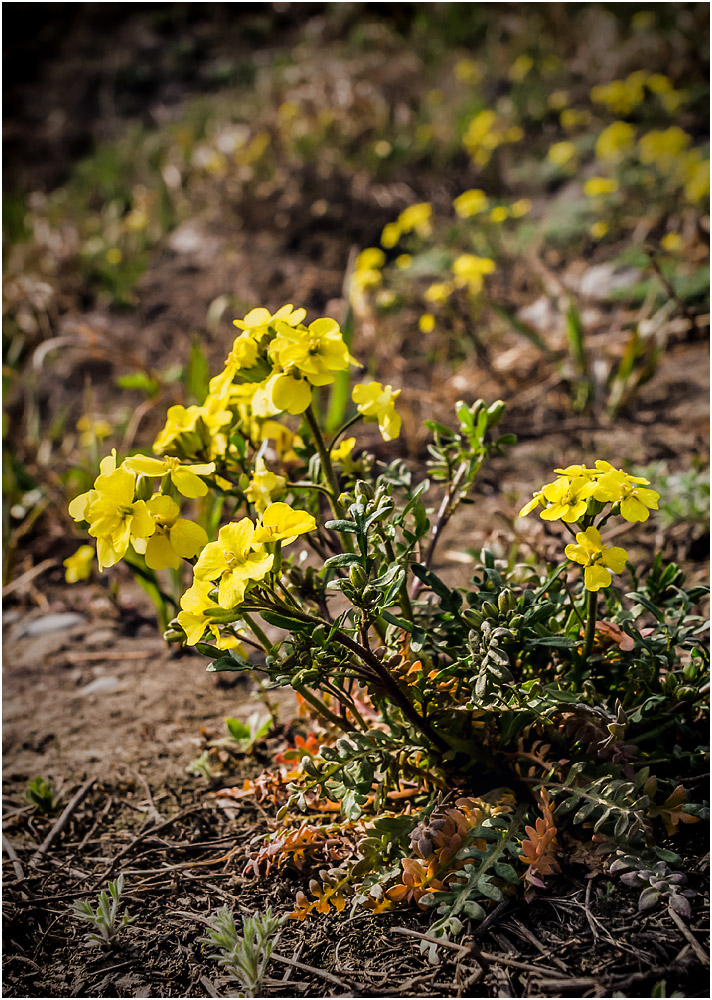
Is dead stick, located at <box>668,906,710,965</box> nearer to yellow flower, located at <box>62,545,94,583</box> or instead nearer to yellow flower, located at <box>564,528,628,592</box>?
yellow flower, located at <box>564,528,628,592</box>

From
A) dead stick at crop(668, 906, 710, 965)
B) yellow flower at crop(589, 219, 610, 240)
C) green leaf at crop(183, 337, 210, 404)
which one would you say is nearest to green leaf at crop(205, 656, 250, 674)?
dead stick at crop(668, 906, 710, 965)

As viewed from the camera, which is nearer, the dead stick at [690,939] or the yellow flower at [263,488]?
the dead stick at [690,939]

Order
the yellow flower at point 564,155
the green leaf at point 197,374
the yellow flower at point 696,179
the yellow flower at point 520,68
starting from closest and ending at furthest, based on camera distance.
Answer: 1. the green leaf at point 197,374
2. the yellow flower at point 696,179
3. the yellow flower at point 564,155
4. the yellow flower at point 520,68

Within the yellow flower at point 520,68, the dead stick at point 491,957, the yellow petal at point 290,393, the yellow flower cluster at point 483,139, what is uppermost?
the yellow flower at point 520,68

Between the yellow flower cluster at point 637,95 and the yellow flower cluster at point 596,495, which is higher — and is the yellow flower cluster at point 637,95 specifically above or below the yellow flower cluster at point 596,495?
above

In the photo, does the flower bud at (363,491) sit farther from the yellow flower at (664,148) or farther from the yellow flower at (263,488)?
the yellow flower at (664,148)

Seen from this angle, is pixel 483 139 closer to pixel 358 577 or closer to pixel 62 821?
pixel 358 577

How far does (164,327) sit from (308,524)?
3.61 metres

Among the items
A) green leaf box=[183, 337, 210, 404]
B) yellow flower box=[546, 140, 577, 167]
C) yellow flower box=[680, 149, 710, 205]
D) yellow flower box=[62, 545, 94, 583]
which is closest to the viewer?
yellow flower box=[62, 545, 94, 583]

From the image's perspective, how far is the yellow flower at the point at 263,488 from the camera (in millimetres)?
1257

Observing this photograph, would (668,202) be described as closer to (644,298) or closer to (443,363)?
(644,298)

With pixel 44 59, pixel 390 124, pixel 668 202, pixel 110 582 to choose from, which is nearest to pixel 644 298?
pixel 668 202

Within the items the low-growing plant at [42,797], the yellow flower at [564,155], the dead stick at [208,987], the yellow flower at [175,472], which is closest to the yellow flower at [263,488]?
the yellow flower at [175,472]

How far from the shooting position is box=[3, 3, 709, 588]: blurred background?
9.06ft
